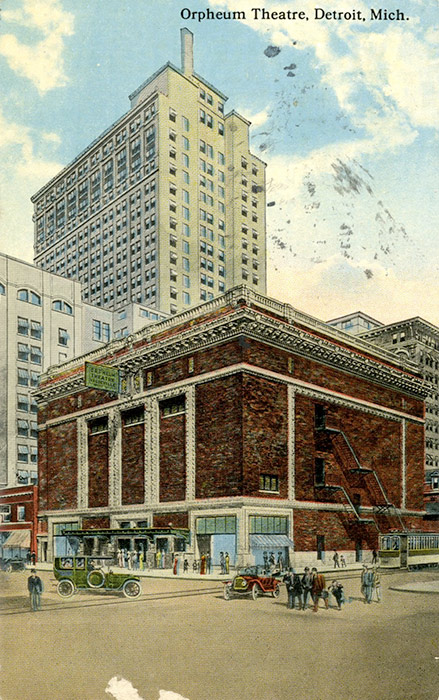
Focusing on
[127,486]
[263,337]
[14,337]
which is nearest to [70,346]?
[14,337]

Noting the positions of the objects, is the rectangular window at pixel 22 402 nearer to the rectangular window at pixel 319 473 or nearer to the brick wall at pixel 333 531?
the rectangular window at pixel 319 473

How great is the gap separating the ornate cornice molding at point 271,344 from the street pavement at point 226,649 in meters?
6.57

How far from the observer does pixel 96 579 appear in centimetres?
1959

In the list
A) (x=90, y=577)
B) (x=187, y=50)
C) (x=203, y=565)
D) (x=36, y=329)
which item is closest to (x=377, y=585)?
(x=203, y=565)

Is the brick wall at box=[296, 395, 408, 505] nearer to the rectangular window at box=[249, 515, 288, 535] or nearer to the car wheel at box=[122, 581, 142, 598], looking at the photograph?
the rectangular window at box=[249, 515, 288, 535]

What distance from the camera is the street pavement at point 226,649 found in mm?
14914

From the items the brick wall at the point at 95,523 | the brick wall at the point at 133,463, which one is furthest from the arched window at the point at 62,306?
the brick wall at the point at 95,523

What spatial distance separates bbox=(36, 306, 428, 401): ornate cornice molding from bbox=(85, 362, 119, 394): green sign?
459 mm

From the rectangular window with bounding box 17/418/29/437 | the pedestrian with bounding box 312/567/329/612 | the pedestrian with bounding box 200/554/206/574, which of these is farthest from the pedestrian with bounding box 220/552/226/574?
the rectangular window with bounding box 17/418/29/437

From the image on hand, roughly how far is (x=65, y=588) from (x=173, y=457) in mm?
5550

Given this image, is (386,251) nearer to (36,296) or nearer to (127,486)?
(127,486)

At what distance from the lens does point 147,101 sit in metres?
18.4

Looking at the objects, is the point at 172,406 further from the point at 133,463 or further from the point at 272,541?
the point at 272,541

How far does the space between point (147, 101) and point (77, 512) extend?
13720 millimetres
